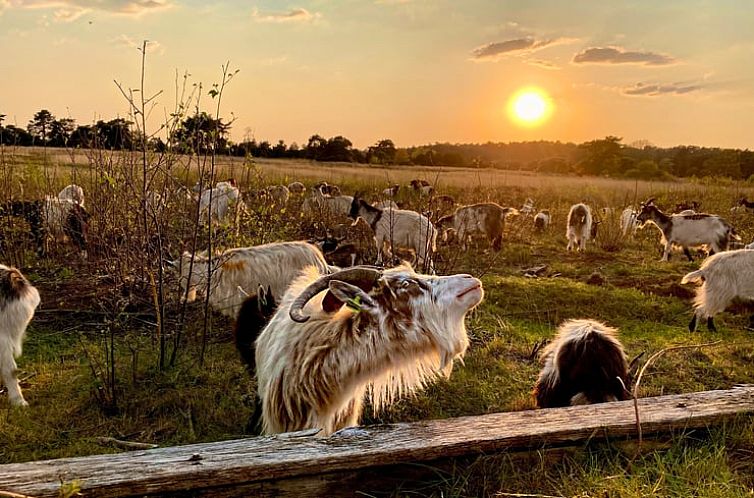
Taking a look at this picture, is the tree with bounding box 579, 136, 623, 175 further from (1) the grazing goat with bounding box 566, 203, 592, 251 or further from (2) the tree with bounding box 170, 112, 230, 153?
(2) the tree with bounding box 170, 112, 230, 153

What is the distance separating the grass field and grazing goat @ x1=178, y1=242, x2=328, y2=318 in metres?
0.28

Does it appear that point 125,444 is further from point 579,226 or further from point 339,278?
point 579,226

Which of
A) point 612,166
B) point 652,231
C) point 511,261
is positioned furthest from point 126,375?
point 612,166

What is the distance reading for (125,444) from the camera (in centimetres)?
400

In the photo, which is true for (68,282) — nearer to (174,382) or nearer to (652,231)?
(174,382)

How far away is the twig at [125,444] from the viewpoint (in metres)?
3.91

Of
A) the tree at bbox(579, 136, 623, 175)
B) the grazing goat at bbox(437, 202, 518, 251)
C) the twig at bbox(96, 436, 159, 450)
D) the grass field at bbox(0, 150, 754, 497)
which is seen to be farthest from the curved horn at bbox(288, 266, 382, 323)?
the tree at bbox(579, 136, 623, 175)

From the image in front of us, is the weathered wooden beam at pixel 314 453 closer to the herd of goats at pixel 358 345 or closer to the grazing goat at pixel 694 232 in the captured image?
the herd of goats at pixel 358 345

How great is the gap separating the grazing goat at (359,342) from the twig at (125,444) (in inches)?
32.8

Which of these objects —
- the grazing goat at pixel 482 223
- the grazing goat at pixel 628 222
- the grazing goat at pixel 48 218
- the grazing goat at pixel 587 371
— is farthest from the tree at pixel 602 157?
the grazing goat at pixel 587 371

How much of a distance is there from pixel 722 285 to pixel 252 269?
18.8 feet

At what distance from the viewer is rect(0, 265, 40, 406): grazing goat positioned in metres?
4.69

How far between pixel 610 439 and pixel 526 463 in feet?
1.61

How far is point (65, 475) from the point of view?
2.38m
